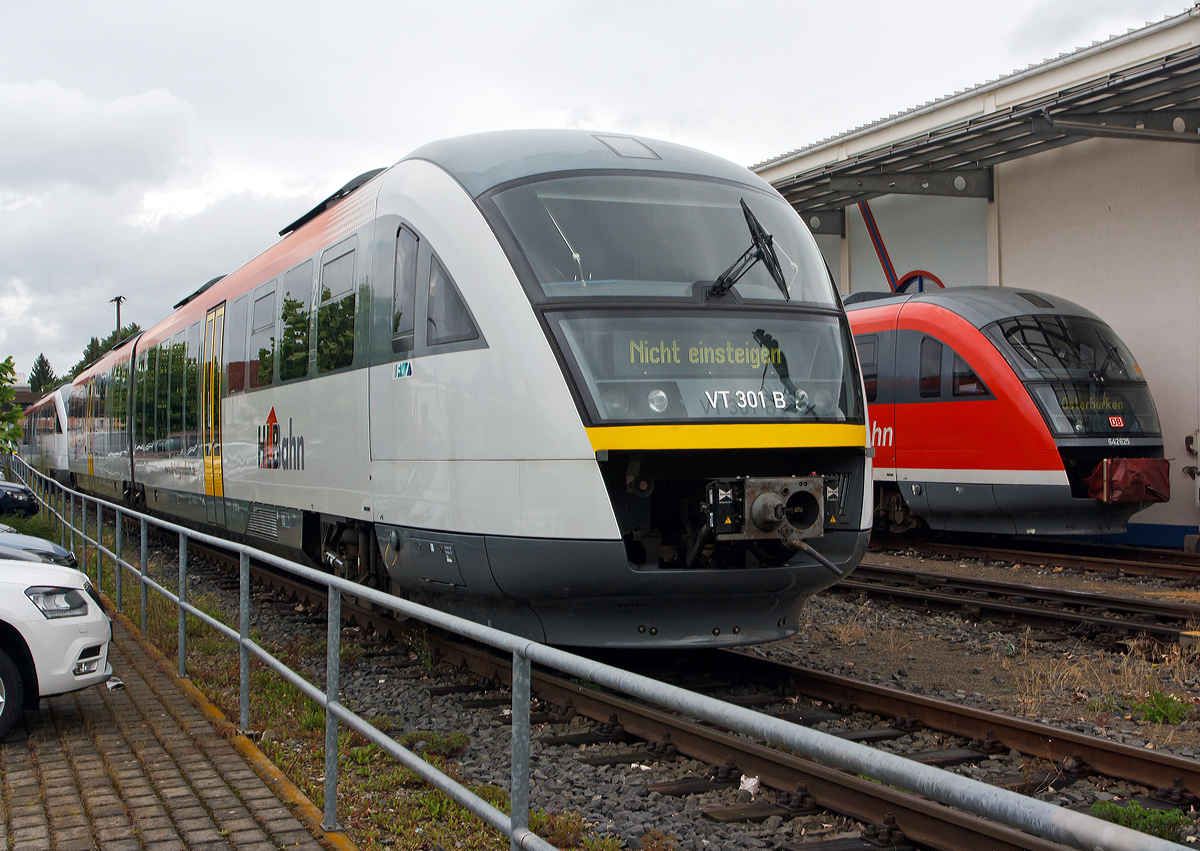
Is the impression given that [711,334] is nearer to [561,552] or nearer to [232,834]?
[561,552]

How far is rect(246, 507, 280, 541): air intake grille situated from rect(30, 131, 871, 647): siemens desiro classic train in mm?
2084

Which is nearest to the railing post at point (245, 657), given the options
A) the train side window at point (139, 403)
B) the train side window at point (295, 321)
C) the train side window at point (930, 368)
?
the train side window at point (295, 321)

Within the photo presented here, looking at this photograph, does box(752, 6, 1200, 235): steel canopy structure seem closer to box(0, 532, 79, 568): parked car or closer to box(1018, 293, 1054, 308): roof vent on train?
box(1018, 293, 1054, 308): roof vent on train

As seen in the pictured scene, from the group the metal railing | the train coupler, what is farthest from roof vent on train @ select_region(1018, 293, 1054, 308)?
the metal railing

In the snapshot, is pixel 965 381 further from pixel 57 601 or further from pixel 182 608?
pixel 57 601

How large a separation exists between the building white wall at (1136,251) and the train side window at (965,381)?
4.18 metres

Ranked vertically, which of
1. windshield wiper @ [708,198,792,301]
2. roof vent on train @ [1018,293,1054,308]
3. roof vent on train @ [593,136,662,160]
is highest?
roof vent on train @ [593,136,662,160]

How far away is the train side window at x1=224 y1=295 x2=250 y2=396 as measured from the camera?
11011mm

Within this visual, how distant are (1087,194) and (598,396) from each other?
13.3 meters

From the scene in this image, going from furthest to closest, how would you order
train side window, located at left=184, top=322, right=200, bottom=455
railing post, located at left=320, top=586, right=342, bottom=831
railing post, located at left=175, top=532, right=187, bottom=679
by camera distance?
1. train side window, located at left=184, top=322, right=200, bottom=455
2. railing post, located at left=175, top=532, right=187, bottom=679
3. railing post, located at left=320, top=586, right=342, bottom=831

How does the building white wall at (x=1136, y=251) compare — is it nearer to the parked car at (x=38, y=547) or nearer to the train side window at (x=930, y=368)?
the train side window at (x=930, y=368)

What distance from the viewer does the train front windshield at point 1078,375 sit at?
1256 cm

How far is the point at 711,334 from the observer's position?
20.4 feet

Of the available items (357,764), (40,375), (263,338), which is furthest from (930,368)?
(40,375)
